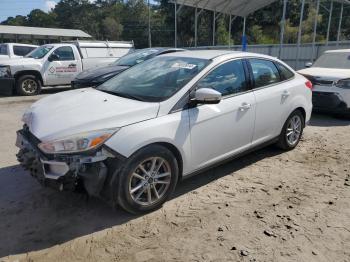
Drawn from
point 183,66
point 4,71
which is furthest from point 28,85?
point 183,66

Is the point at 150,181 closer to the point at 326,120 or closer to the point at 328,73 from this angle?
the point at 326,120

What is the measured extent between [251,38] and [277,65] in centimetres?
4279

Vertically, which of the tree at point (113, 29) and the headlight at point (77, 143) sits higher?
the tree at point (113, 29)

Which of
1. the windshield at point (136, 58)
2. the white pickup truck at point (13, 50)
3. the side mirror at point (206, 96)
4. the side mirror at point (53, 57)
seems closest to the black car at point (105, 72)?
the windshield at point (136, 58)

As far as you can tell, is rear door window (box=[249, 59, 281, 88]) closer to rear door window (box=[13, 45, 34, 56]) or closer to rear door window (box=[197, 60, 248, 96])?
rear door window (box=[197, 60, 248, 96])

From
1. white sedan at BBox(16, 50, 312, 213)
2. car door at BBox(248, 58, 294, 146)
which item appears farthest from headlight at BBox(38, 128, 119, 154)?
car door at BBox(248, 58, 294, 146)

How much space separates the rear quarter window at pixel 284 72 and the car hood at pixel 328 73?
9.95 feet

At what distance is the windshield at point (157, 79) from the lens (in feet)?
12.7

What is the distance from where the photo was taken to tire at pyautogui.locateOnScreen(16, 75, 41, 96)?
38.1ft

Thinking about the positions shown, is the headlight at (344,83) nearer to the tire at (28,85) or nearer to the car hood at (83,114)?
the car hood at (83,114)

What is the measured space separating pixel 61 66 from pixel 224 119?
965 cm

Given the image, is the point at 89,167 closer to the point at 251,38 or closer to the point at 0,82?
the point at 0,82

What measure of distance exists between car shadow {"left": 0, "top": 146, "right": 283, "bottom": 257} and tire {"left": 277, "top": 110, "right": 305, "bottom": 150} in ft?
5.17

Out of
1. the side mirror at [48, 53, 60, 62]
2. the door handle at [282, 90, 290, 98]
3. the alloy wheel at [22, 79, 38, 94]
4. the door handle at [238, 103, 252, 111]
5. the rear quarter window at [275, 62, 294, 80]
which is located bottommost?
the alloy wheel at [22, 79, 38, 94]
